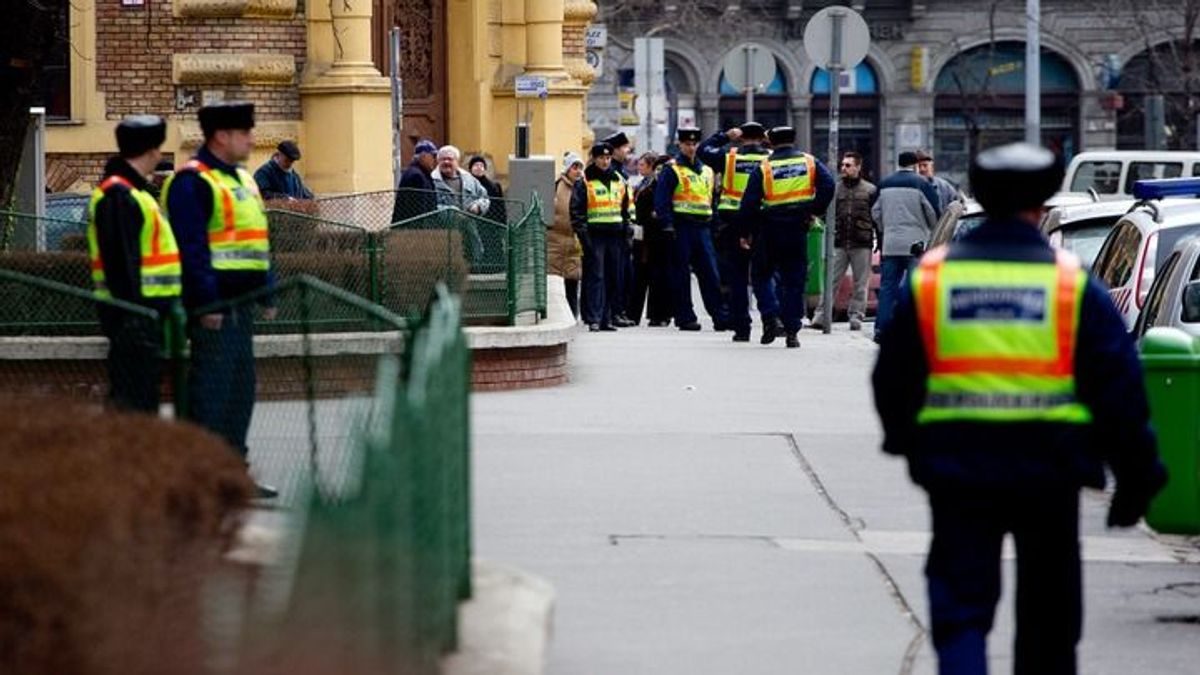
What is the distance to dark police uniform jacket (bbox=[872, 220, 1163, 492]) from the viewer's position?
7133mm

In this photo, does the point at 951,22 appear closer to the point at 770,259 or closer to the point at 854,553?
the point at 770,259

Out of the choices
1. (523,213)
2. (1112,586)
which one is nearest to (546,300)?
(523,213)

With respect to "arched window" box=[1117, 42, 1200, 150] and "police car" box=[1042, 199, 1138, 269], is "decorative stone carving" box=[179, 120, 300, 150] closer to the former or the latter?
"police car" box=[1042, 199, 1138, 269]

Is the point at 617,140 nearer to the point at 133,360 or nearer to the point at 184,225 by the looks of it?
the point at 184,225

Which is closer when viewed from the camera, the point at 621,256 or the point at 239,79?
the point at 239,79

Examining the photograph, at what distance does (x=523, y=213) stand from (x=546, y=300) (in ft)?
4.08

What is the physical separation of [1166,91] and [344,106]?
34220mm

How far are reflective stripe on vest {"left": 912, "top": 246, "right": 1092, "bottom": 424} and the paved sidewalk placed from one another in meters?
2.20

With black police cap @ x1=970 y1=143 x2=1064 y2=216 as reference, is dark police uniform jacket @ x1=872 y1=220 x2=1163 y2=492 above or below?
below

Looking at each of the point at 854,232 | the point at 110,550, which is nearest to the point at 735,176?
the point at 854,232

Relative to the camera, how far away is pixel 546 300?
2014 cm

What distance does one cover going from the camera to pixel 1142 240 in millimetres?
16891

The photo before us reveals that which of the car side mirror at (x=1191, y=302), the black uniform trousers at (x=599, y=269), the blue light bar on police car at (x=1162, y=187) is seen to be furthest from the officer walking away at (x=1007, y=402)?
the black uniform trousers at (x=599, y=269)

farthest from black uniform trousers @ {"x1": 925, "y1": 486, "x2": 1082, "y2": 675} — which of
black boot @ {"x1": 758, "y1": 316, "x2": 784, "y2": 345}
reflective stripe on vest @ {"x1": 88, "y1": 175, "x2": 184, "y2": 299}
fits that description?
black boot @ {"x1": 758, "y1": 316, "x2": 784, "y2": 345}
